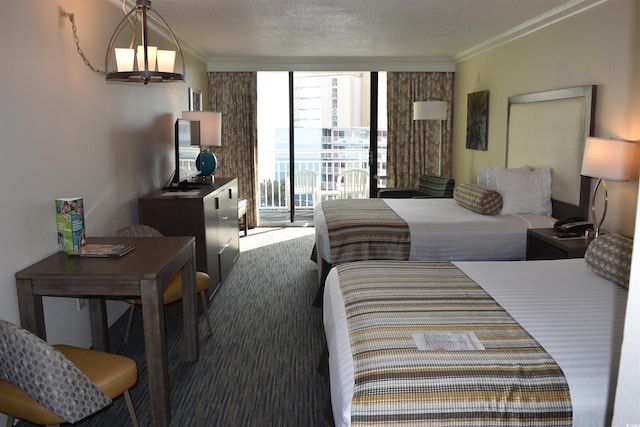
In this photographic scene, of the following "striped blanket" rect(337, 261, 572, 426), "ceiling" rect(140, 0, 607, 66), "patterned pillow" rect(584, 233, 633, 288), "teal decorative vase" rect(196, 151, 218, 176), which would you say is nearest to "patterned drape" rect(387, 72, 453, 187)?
"ceiling" rect(140, 0, 607, 66)

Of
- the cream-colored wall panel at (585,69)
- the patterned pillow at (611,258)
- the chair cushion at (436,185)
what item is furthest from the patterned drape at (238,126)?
the patterned pillow at (611,258)

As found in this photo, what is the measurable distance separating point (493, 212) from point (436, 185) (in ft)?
7.01

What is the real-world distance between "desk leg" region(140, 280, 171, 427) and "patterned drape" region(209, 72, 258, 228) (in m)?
5.26

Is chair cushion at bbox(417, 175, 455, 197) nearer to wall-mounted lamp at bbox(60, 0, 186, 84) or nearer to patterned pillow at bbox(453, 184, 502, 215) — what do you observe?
patterned pillow at bbox(453, 184, 502, 215)

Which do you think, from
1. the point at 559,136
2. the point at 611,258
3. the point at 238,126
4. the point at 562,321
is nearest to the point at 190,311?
the point at 562,321

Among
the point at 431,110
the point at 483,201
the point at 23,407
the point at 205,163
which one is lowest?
the point at 23,407

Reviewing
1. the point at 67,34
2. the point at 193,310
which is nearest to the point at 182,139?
the point at 67,34

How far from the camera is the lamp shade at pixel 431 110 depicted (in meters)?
7.06

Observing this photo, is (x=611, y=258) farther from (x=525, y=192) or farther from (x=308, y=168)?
(x=308, y=168)

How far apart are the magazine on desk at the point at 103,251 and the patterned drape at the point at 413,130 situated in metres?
5.36

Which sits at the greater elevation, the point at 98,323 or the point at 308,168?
the point at 308,168

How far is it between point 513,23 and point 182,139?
3236 mm

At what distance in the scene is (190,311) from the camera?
3.30 metres

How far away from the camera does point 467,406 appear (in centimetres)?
180
